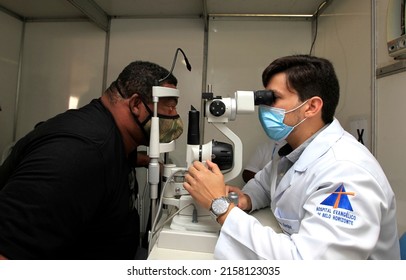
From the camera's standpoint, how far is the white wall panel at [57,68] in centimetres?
224

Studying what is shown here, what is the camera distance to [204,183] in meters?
0.80

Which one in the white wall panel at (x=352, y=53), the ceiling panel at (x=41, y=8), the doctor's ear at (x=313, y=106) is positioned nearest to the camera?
the doctor's ear at (x=313, y=106)

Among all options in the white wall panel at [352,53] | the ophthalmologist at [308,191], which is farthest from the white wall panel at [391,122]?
the ophthalmologist at [308,191]

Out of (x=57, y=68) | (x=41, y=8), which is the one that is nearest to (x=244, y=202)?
(x=57, y=68)

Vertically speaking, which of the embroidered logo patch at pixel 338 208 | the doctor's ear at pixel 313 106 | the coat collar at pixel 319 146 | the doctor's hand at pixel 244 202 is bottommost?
the doctor's hand at pixel 244 202

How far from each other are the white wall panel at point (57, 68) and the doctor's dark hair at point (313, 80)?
1.89 meters

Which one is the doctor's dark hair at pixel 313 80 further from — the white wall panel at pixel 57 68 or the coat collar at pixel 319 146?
the white wall panel at pixel 57 68

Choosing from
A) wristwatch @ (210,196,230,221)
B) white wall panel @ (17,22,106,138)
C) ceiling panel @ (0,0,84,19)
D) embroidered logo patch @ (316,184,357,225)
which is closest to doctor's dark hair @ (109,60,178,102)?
wristwatch @ (210,196,230,221)

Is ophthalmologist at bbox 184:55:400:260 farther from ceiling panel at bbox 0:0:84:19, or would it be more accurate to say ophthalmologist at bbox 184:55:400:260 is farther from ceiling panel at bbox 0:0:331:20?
ceiling panel at bbox 0:0:84:19

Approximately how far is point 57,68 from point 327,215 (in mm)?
2582

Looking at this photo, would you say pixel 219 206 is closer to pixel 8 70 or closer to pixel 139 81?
pixel 139 81

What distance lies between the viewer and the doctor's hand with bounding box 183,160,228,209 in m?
0.79

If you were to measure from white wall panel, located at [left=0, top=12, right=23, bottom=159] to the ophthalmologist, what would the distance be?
232 centimetres
